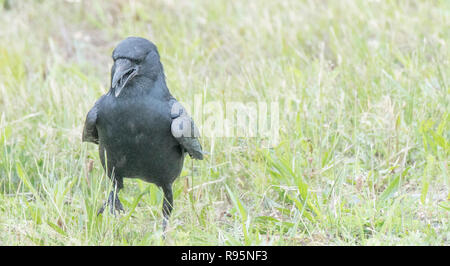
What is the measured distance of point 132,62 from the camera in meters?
4.09

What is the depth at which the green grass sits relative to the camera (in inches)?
161

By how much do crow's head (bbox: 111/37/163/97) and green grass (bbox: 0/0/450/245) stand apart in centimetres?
62

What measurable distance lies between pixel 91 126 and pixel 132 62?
0.52 m

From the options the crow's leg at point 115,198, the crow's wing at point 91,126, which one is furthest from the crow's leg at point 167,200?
the crow's wing at point 91,126

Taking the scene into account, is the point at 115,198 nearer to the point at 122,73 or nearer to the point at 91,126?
the point at 91,126

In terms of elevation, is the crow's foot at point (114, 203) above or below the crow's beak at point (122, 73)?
below

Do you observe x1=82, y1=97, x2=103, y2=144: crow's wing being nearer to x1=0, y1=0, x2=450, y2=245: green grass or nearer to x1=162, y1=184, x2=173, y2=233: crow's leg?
x1=0, y1=0, x2=450, y2=245: green grass

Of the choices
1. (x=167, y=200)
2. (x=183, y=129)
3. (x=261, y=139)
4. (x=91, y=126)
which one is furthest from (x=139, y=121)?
(x=261, y=139)

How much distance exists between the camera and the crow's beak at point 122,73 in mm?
3959

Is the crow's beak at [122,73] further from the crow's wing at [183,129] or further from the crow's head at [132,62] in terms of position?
the crow's wing at [183,129]

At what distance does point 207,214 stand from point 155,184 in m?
0.41

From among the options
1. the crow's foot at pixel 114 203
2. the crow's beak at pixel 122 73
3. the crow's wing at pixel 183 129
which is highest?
the crow's beak at pixel 122 73

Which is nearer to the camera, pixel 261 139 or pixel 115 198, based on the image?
pixel 115 198
